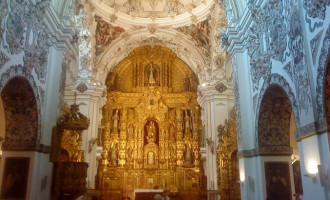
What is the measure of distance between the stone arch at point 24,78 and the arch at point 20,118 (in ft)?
0.19

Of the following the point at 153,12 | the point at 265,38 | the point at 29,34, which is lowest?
the point at 29,34

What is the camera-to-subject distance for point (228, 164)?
17062 mm

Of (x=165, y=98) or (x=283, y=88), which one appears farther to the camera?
(x=165, y=98)

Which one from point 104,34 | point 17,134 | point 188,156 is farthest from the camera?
point 188,156

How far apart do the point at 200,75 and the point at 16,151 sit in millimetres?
13361

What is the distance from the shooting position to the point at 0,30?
7.44 m

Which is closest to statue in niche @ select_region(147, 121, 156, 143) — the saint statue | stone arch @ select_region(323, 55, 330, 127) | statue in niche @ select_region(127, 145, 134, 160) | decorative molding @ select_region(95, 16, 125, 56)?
statue in niche @ select_region(127, 145, 134, 160)

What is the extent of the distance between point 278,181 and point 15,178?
296 inches

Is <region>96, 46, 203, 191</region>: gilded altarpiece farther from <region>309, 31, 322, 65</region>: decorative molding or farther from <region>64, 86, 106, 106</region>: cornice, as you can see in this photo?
<region>309, 31, 322, 65</region>: decorative molding

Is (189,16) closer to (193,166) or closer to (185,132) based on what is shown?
(185,132)

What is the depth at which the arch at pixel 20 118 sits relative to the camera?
924 centimetres

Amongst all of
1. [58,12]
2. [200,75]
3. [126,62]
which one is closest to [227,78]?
[200,75]

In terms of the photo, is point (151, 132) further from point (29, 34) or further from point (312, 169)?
point (312, 169)

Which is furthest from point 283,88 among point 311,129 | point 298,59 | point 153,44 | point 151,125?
point 151,125
